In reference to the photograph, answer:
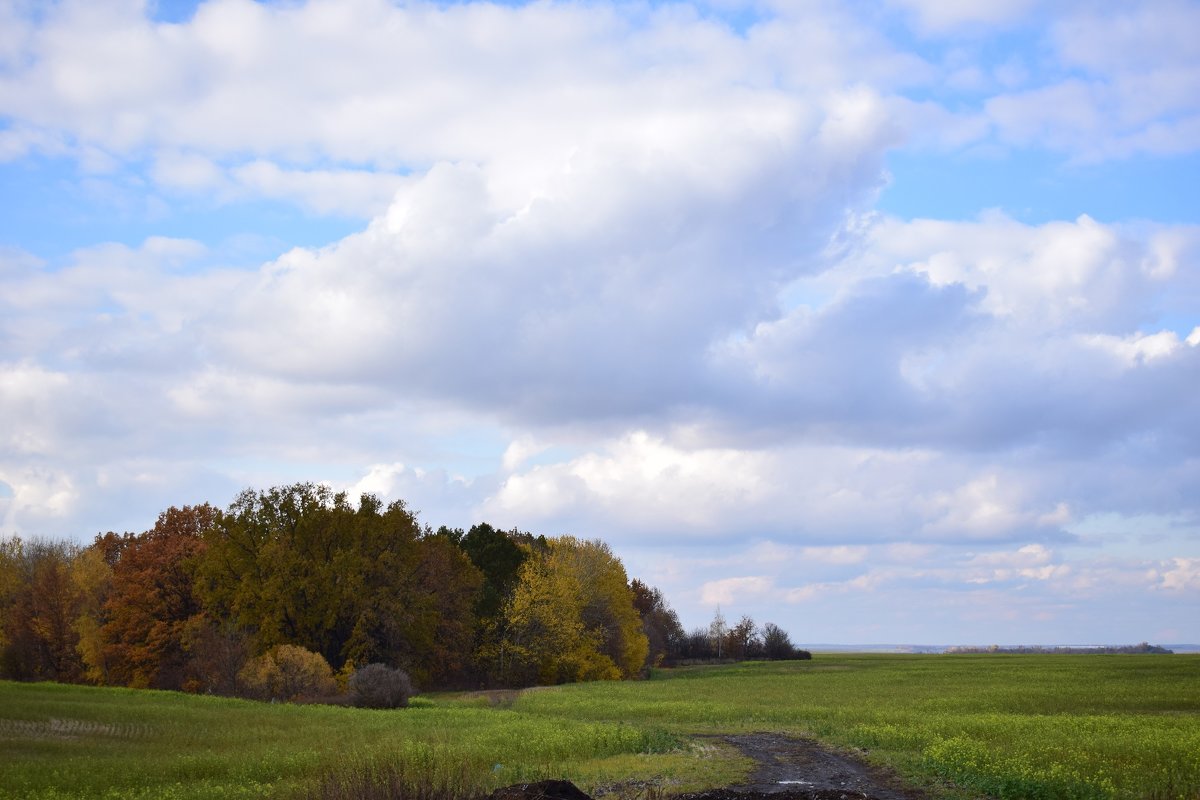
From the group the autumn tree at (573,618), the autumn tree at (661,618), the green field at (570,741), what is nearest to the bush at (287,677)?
the green field at (570,741)

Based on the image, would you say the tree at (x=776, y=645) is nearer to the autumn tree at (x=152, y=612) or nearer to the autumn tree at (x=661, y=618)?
the autumn tree at (x=661, y=618)

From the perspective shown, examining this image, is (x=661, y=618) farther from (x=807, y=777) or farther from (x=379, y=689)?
(x=807, y=777)

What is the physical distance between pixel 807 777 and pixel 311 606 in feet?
165

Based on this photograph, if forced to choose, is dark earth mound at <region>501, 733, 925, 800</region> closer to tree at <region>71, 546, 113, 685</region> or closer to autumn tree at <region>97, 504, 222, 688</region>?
Result: autumn tree at <region>97, 504, 222, 688</region>

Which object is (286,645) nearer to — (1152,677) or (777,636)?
(1152,677)

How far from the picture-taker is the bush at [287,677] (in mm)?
55469

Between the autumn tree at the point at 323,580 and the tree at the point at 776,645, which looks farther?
the tree at the point at 776,645

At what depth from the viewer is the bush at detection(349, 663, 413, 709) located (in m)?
48.2

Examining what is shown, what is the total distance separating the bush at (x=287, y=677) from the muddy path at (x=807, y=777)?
3554 centimetres

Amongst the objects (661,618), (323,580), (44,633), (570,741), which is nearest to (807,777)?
(570,741)

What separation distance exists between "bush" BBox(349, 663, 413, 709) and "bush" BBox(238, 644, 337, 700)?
7.68m

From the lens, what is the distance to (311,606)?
64.8 metres

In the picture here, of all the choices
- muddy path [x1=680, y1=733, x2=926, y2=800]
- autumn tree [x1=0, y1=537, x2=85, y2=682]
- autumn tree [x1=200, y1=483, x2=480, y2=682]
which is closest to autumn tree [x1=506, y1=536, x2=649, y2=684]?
autumn tree [x1=200, y1=483, x2=480, y2=682]

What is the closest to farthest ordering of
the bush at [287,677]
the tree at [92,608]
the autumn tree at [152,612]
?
the bush at [287,677]
the autumn tree at [152,612]
the tree at [92,608]
